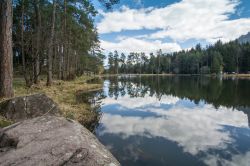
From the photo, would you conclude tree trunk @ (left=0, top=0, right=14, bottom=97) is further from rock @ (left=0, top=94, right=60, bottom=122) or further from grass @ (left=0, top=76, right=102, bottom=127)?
rock @ (left=0, top=94, right=60, bottom=122)

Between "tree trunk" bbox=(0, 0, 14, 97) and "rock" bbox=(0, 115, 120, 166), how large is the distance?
14.5 feet

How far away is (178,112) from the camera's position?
12398mm

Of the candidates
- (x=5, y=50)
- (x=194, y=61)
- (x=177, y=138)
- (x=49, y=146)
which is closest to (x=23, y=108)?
(x=5, y=50)

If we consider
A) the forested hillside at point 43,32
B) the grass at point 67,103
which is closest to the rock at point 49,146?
the grass at point 67,103

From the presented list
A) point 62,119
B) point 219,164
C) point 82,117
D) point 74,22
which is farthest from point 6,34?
point 74,22

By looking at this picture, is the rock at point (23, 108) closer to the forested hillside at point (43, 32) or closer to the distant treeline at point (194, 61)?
the forested hillside at point (43, 32)

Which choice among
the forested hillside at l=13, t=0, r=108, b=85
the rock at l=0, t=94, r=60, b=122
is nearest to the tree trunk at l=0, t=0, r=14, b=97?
the rock at l=0, t=94, r=60, b=122

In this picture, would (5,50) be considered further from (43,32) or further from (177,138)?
(43,32)

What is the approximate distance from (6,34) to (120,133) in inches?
209

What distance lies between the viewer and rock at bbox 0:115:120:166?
3.06 metres

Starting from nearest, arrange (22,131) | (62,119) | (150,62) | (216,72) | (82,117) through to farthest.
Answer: (22,131), (62,119), (82,117), (216,72), (150,62)

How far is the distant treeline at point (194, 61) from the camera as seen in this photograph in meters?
92.8

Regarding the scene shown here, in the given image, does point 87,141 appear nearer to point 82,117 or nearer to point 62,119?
point 62,119

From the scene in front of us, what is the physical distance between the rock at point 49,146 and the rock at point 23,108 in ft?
7.63
